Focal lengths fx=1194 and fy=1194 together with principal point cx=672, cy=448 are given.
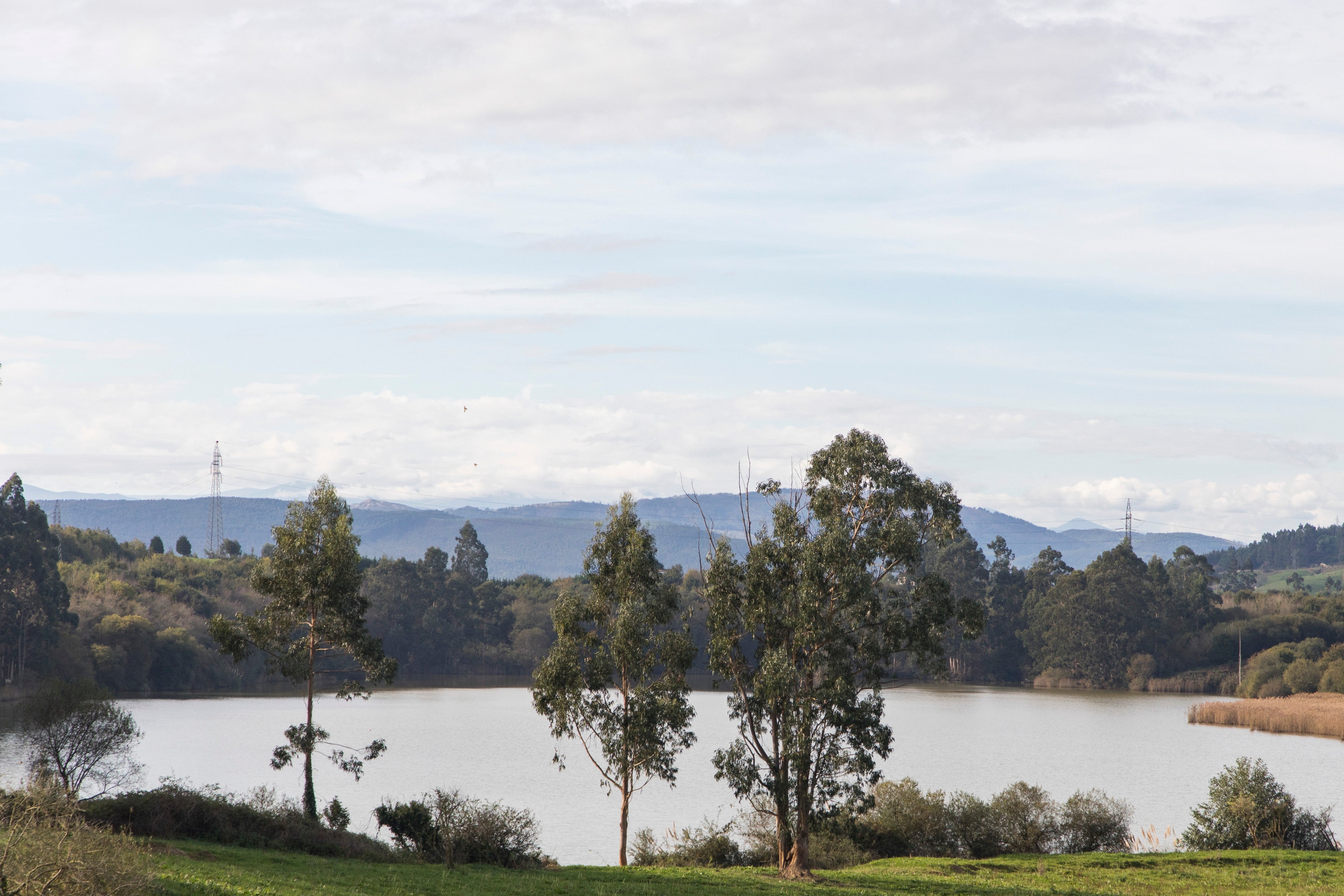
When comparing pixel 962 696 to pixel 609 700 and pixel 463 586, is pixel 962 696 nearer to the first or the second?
pixel 463 586

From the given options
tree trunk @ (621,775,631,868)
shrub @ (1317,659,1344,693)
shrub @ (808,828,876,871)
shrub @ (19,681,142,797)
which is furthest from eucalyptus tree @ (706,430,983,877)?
shrub @ (1317,659,1344,693)

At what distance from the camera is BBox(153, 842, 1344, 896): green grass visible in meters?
21.2

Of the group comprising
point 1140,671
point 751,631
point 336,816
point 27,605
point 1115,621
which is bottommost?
point 1140,671

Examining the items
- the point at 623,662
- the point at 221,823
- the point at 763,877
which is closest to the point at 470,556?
the point at 623,662

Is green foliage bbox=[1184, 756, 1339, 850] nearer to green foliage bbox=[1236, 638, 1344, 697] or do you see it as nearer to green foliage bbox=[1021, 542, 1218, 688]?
green foliage bbox=[1236, 638, 1344, 697]

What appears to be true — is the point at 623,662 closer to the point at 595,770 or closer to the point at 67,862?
the point at 67,862

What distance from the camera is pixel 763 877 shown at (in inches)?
1145

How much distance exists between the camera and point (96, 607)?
95875 mm

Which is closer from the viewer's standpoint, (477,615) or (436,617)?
(436,617)

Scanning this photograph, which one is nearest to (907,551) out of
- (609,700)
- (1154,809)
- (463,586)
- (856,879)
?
(856,879)

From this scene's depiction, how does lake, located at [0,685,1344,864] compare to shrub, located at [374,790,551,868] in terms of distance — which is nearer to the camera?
shrub, located at [374,790,551,868]

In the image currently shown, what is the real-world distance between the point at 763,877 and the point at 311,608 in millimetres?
15786

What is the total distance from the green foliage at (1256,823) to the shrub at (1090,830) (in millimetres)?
2211

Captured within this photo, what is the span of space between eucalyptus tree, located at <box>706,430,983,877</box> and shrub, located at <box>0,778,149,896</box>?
15966 millimetres
